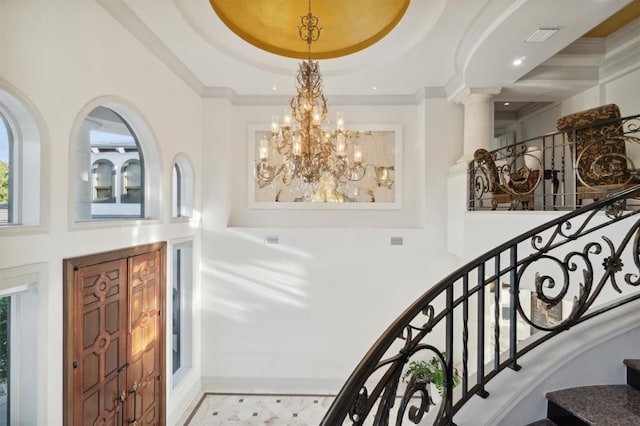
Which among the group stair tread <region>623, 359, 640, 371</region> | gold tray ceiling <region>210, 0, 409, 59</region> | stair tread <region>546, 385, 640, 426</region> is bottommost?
stair tread <region>546, 385, 640, 426</region>

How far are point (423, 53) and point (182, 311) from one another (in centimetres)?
529

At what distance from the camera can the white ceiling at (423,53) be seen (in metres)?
3.21

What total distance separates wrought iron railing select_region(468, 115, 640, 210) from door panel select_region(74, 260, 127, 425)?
4.38 meters

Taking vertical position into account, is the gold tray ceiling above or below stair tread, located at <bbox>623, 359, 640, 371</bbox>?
above

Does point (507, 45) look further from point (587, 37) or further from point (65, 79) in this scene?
point (65, 79)

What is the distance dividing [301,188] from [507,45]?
11.8ft

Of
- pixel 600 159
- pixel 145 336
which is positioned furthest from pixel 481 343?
pixel 145 336

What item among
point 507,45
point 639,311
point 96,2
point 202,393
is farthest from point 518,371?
point 202,393

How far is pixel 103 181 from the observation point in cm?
347

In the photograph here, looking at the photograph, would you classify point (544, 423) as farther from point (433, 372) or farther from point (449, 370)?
point (433, 372)

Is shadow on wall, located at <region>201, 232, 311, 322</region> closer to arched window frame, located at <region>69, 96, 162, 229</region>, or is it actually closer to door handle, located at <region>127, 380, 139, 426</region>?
arched window frame, located at <region>69, 96, 162, 229</region>

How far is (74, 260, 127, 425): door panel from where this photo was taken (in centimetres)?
289

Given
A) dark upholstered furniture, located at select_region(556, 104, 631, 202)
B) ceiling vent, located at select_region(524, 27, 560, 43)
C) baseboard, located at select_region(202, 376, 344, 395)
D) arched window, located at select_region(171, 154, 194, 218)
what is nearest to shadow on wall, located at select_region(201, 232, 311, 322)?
arched window, located at select_region(171, 154, 194, 218)

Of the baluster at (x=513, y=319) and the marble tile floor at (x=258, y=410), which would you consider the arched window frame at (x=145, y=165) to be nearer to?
the marble tile floor at (x=258, y=410)
